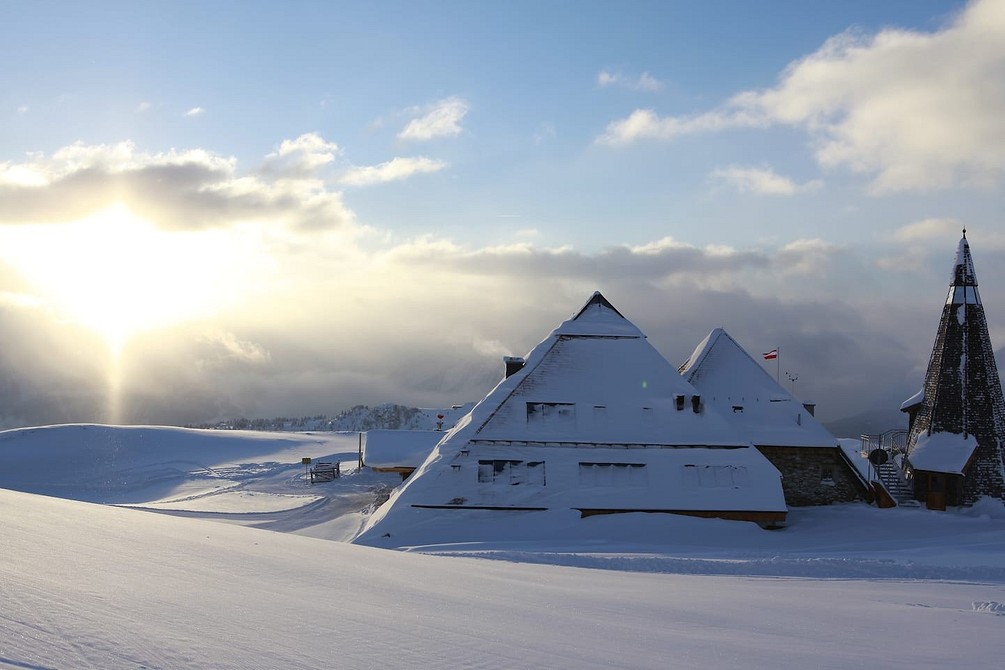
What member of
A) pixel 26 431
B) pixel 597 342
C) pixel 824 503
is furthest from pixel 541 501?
pixel 26 431

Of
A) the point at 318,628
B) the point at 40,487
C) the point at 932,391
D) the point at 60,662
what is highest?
the point at 932,391

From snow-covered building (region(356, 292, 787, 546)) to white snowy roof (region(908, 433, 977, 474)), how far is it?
887 cm

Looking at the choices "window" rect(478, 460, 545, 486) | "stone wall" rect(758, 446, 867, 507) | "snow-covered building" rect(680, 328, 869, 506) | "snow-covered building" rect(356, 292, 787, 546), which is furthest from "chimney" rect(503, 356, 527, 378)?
"stone wall" rect(758, 446, 867, 507)

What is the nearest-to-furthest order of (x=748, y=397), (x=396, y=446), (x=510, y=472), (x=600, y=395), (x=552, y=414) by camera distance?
(x=510, y=472) < (x=552, y=414) < (x=600, y=395) < (x=748, y=397) < (x=396, y=446)

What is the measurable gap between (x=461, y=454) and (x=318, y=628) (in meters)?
19.9

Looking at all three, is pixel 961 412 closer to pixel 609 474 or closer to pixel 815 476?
pixel 815 476

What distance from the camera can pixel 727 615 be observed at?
30.3 feet

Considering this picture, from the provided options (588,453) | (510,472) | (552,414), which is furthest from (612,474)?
(510,472)

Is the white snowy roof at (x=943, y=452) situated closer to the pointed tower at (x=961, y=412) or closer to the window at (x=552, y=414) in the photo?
the pointed tower at (x=961, y=412)

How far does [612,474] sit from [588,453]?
113cm

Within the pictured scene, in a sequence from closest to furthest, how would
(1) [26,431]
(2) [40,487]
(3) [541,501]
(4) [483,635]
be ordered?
(4) [483,635] < (3) [541,501] < (2) [40,487] < (1) [26,431]

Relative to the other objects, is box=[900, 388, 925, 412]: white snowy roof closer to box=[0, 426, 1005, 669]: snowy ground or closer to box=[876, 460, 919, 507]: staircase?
box=[876, 460, 919, 507]: staircase

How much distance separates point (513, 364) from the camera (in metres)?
29.8

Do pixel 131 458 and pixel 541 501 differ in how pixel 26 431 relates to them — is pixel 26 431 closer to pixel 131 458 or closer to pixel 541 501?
pixel 131 458
